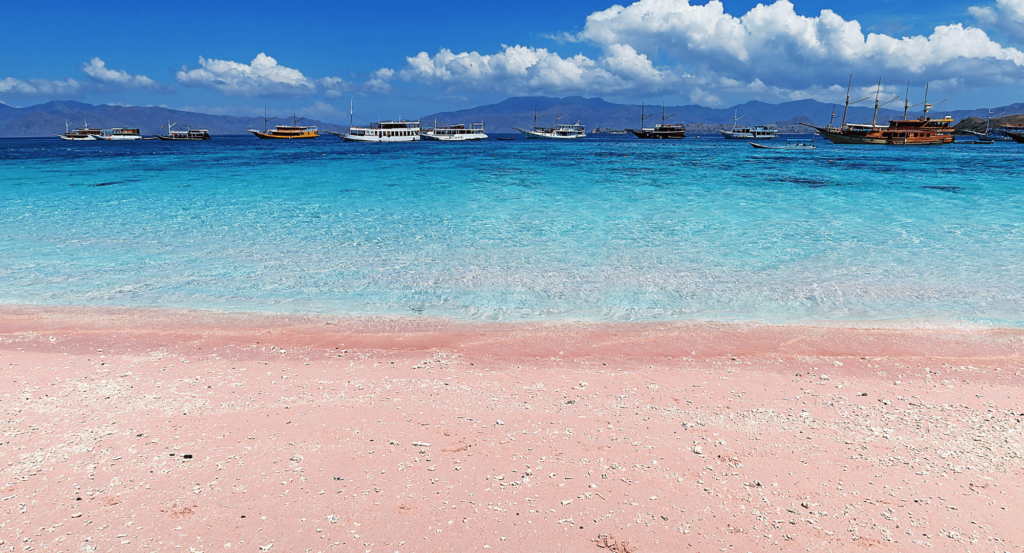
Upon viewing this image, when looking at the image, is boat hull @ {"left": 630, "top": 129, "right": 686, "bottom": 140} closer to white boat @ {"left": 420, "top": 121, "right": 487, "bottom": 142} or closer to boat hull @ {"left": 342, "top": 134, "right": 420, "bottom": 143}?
white boat @ {"left": 420, "top": 121, "right": 487, "bottom": 142}

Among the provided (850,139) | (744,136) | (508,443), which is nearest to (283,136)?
(744,136)

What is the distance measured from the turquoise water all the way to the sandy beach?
173 cm

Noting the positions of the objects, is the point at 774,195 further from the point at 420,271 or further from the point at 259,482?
the point at 259,482

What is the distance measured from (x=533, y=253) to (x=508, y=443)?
7717mm

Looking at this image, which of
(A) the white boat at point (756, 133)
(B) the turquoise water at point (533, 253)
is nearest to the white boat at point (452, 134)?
(A) the white boat at point (756, 133)

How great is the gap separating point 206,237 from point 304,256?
3.80 meters

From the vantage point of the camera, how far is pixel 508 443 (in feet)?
14.2

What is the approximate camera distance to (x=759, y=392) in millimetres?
5309

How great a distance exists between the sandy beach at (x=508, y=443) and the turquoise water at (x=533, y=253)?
1728 mm

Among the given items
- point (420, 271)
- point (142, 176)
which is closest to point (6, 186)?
point (142, 176)

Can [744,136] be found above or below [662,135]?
below

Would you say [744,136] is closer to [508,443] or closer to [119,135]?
[508,443]

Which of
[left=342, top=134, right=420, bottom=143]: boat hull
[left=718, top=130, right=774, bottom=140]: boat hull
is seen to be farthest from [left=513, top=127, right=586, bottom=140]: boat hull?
[left=342, top=134, right=420, bottom=143]: boat hull

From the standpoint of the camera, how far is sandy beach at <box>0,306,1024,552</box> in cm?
338
